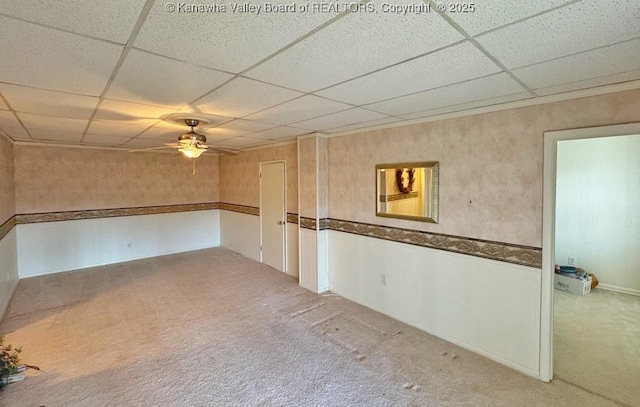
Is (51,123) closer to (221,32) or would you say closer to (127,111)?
(127,111)

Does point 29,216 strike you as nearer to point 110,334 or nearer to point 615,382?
point 110,334

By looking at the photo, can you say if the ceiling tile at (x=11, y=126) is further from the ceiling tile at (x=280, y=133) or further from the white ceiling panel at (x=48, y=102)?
the ceiling tile at (x=280, y=133)

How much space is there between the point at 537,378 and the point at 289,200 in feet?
Answer: 12.3

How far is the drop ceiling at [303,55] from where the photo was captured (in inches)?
45.9

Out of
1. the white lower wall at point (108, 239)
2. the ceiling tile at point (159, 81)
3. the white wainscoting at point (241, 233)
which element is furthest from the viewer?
the white wainscoting at point (241, 233)

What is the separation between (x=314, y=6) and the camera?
43.9 inches

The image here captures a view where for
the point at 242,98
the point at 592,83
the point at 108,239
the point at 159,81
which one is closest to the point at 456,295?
the point at 592,83

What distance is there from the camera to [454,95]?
231 cm

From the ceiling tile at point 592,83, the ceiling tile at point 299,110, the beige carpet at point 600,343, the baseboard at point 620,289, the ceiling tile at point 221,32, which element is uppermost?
the ceiling tile at point 299,110

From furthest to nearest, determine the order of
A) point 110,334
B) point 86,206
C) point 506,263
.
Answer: point 86,206, point 110,334, point 506,263

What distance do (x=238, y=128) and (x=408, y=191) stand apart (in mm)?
2075

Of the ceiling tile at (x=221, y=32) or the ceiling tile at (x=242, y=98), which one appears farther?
the ceiling tile at (x=242, y=98)

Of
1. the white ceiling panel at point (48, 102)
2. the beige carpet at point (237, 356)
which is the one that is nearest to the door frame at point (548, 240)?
the beige carpet at point (237, 356)

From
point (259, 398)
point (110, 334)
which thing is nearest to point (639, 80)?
point (259, 398)
